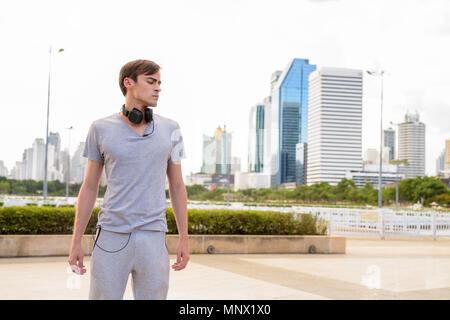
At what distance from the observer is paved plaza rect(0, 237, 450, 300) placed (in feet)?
19.6

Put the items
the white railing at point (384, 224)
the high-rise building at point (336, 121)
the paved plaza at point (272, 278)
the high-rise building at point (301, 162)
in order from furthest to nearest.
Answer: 1. the high-rise building at point (301, 162)
2. the high-rise building at point (336, 121)
3. the white railing at point (384, 224)
4. the paved plaza at point (272, 278)

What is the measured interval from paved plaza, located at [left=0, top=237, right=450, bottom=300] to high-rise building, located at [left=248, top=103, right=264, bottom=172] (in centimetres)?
14139

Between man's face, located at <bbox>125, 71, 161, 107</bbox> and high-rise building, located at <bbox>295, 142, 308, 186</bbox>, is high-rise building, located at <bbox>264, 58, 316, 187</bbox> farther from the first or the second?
man's face, located at <bbox>125, 71, 161, 107</bbox>

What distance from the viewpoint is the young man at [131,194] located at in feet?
7.16

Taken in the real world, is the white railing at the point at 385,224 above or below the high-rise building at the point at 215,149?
below

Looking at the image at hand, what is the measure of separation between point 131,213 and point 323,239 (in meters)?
9.51

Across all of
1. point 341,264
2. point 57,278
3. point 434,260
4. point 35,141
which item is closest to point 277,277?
point 341,264

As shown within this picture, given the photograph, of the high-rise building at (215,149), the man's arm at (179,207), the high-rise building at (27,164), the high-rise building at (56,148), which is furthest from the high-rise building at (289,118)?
the man's arm at (179,207)

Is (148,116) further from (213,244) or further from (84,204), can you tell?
(213,244)

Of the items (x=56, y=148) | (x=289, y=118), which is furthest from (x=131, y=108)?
(x=289, y=118)

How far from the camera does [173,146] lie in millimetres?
2377

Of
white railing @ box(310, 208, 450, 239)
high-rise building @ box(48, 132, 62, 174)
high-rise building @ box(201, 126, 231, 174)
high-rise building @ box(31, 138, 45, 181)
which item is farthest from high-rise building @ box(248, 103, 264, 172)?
white railing @ box(310, 208, 450, 239)

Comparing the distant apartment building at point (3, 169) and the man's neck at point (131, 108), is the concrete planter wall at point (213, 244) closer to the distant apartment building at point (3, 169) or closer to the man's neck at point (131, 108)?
the man's neck at point (131, 108)

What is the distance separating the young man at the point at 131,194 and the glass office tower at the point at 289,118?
176 m
